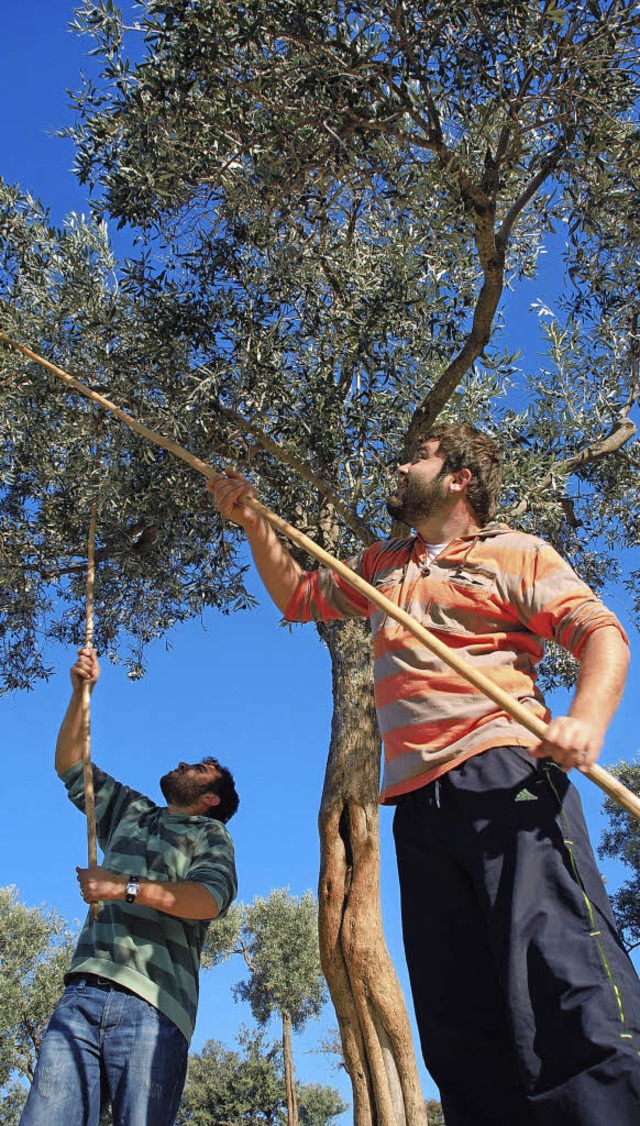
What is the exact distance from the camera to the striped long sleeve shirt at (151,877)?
13.1 ft

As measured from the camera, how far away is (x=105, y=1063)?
3.80m

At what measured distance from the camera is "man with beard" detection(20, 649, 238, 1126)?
3736mm

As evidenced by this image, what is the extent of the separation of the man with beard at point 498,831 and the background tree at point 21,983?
21.2 meters

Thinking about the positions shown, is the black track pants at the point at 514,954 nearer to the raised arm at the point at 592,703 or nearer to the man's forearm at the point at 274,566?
the raised arm at the point at 592,703

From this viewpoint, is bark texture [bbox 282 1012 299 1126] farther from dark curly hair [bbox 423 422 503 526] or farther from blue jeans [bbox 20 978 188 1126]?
dark curly hair [bbox 423 422 503 526]

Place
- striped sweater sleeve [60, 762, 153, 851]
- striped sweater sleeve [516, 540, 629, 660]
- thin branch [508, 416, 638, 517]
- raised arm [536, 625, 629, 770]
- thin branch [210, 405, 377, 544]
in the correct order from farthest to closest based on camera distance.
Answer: thin branch [508, 416, 638, 517]
thin branch [210, 405, 377, 544]
striped sweater sleeve [60, 762, 153, 851]
striped sweater sleeve [516, 540, 629, 660]
raised arm [536, 625, 629, 770]

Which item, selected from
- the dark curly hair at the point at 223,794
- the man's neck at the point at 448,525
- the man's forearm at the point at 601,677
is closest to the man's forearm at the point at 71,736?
the dark curly hair at the point at 223,794

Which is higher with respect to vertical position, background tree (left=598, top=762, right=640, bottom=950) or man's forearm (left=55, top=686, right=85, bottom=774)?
background tree (left=598, top=762, right=640, bottom=950)

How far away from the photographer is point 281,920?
929 inches

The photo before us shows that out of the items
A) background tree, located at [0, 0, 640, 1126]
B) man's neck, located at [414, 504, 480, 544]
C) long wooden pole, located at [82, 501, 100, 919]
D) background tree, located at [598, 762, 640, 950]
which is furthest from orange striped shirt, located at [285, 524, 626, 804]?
background tree, located at [598, 762, 640, 950]

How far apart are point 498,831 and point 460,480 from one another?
4.63 feet

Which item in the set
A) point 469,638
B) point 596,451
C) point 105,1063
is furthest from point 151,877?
point 596,451

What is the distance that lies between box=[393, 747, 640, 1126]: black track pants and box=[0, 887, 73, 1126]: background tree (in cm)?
2129

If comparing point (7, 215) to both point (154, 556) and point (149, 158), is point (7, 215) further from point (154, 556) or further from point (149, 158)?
point (154, 556)
